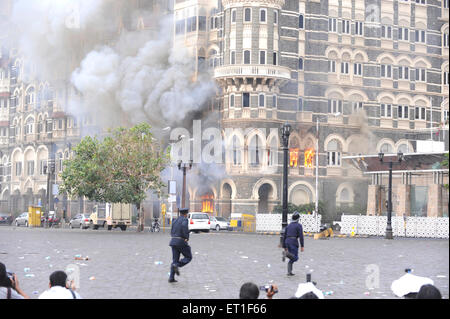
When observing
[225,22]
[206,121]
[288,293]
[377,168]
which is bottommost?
[288,293]

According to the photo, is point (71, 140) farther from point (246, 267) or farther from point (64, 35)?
point (246, 267)

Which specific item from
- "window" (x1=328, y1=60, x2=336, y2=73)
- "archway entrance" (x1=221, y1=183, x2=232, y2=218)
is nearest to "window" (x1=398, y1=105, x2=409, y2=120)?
"window" (x1=328, y1=60, x2=336, y2=73)

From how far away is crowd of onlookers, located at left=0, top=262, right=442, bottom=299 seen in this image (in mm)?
6836

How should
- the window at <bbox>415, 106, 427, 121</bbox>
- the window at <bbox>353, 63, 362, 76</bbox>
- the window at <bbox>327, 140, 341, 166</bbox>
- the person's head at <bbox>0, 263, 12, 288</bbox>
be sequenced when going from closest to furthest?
the person's head at <bbox>0, 263, 12, 288</bbox>
the window at <bbox>327, 140, 341, 166</bbox>
the window at <bbox>353, 63, 362, 76</bbox>
the window at <bbox>415, 106, 427, 121</bbox>

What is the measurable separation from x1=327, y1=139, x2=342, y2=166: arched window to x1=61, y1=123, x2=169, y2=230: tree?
21.2 meters

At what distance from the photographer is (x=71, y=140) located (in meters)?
82.6

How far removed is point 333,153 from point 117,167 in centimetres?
2402

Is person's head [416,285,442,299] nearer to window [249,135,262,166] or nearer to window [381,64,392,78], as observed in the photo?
window [249,135,262,166]

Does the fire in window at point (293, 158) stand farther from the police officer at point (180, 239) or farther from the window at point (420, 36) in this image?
the police officer at point (180, 239)

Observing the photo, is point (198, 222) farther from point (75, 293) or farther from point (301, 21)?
point (75, 293)
